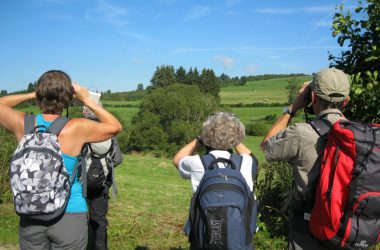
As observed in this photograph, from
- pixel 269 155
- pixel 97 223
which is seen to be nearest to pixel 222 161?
pixel 269 155

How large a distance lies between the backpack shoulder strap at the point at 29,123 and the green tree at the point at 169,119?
4310 centimetres

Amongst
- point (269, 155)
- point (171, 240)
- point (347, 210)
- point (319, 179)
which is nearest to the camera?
point (347, 210)

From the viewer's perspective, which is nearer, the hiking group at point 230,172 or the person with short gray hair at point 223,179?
the hiking group at point 230,172

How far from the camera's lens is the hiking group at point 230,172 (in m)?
2.38

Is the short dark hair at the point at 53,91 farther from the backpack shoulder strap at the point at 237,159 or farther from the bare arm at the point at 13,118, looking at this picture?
the backpack shoulder strap at the point at 237,159

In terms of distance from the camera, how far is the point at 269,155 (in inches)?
109

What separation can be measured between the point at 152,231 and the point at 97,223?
63.7 inches

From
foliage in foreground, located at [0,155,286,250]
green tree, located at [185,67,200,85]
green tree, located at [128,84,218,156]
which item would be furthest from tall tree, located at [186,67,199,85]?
foliage in foreground, located at [0,155,286,250]

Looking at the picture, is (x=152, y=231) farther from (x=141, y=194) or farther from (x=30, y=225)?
(x=141, y=194)

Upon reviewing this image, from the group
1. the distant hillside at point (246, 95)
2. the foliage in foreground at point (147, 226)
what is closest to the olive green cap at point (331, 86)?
the foliage in foreground at point (147, 226)

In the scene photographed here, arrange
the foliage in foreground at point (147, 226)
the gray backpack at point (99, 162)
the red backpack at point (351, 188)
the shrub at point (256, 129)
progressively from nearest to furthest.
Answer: the red backpack at point (351, 188), the gray backpack at point (99, 162), the foliage in foreground at point (147, 226), the shrub at point (256, 129)

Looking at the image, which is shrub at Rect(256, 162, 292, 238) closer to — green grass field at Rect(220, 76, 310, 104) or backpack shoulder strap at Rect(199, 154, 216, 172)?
backpack shoulder strap at Rect(199, 154, 216, 172)

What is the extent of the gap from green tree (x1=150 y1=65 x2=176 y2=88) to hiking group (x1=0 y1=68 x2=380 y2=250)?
237 feet

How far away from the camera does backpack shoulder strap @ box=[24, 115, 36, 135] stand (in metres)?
2.86
